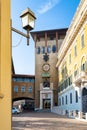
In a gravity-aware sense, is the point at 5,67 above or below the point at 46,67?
below

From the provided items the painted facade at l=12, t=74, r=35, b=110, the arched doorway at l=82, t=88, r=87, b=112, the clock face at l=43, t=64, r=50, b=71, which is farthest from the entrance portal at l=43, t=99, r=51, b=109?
the arched doorway at l=82, t=88, r=87, b=112

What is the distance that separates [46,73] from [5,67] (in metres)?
62.5

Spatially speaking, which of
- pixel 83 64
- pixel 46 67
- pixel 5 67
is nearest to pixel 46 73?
pixel 46 67

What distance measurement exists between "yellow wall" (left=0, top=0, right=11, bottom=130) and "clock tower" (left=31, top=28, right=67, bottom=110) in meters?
62.0

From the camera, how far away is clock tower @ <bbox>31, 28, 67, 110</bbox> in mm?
66938

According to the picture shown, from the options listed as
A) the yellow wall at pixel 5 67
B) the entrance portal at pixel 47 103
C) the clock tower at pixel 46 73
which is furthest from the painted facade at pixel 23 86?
the yellow wall at pixel 5 67

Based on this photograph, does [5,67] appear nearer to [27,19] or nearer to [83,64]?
[27,19]

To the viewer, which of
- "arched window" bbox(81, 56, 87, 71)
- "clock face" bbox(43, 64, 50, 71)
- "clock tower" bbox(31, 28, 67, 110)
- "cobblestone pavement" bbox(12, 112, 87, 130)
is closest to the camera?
"cobblestone pavement" bbox(12, 112, 87, 130)

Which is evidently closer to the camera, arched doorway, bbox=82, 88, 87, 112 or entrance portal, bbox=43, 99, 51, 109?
arched doorway, bbox=82, 88, 87, 112

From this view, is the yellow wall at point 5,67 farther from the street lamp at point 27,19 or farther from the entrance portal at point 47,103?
the entrance portal at point 47,103

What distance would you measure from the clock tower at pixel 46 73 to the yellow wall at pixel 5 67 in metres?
62.0

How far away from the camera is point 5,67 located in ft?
15.6

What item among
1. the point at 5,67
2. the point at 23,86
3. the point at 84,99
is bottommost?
the point at 84,99

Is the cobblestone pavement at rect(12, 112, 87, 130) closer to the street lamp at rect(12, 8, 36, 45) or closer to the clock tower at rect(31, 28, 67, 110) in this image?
the street lamp at rect(12, 8, 36, 45)
